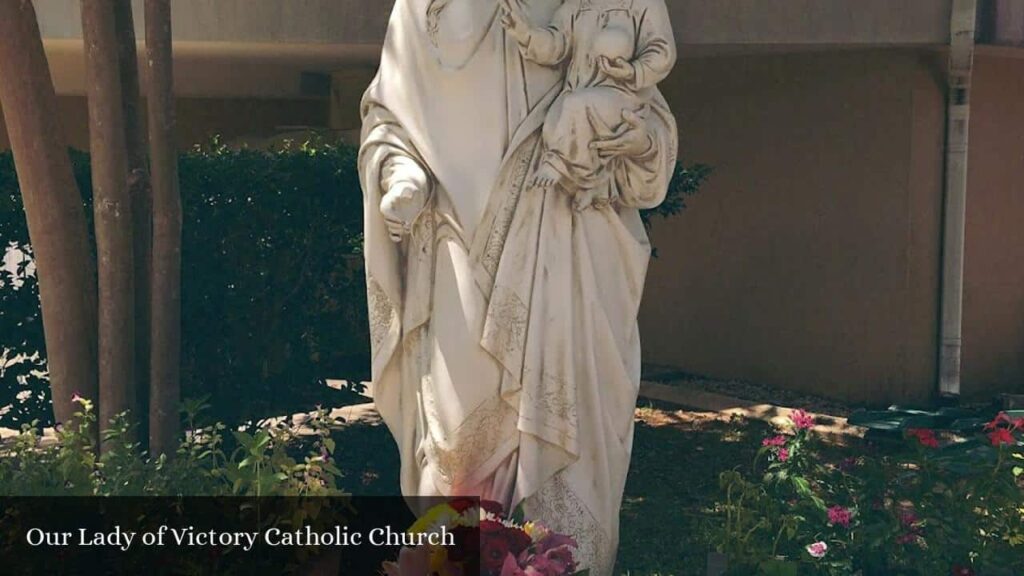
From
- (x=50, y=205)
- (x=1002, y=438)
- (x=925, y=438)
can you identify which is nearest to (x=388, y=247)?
(x=50, y=205)

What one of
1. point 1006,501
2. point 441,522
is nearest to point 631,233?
point 441,522

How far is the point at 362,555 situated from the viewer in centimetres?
489

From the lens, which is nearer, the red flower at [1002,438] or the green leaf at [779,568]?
the green leaf at [779,568]

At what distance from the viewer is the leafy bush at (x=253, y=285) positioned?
6203 mm

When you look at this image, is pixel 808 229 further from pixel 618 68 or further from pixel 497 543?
pixel 497 543

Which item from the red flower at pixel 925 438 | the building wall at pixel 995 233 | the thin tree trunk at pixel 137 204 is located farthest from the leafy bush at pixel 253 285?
the building wall at pixel 995 233

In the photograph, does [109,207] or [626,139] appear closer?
[626,139]

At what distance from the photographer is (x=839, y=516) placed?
13.4 ft

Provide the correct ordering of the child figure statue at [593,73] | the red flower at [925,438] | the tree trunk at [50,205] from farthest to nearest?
the tree trunk at [50,205], the red flower at [925,438], the child figure statue at [593,73]

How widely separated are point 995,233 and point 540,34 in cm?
557

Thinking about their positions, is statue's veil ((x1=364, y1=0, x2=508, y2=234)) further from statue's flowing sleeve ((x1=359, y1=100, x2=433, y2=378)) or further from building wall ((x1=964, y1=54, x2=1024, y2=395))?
building wall ((x1=964, y1=54, x2=1024, y2=395))

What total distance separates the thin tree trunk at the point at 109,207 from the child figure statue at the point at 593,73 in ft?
5.67

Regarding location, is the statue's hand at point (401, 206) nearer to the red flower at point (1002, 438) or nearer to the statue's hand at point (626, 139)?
the statue's hand at point (626, 139)

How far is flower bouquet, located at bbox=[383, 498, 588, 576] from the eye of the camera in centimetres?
309
